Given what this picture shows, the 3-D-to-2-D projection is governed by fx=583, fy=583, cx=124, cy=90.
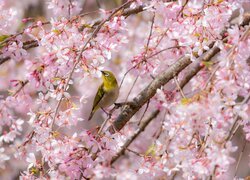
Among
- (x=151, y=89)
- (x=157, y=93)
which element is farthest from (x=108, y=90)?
(x=157, y=93)

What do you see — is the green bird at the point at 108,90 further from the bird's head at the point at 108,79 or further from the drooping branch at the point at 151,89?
the drooping branch at the point at 151,89

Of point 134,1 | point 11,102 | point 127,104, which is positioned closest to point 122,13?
point 134,1

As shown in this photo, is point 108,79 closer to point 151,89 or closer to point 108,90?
point 108,90

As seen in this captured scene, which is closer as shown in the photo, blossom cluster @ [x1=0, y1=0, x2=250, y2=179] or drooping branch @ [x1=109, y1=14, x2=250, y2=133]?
blossom cluster @ [x1=0, y1=0, x2=250, y2=179]

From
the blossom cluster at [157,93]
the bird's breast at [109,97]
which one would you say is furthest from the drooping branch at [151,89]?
the bird's breast at [109,97]

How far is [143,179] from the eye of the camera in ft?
9.82

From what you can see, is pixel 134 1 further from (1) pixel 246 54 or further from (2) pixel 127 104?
(1) pixel 246 54

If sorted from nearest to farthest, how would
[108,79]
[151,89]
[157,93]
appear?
[157,93] → [151,89] → [108,79]

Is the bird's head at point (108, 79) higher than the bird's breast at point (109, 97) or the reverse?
higher

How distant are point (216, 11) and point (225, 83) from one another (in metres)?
0.64

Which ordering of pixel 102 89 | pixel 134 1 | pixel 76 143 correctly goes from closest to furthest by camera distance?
pixel 76 143 → pixel 134 1 → pixel 102 89

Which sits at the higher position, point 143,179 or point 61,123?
point 61,123

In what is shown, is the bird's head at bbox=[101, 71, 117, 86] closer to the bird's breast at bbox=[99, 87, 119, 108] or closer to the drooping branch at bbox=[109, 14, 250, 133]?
the bird's breast at bbox=[99, 87, 119, 108]

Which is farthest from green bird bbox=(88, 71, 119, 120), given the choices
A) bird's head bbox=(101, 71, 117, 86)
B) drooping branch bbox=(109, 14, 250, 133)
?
drooping branch bbox=(109, 14, 250, 133)
